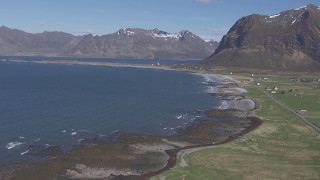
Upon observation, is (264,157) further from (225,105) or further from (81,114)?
(225,105)

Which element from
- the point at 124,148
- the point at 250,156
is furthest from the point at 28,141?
the point at 250,156

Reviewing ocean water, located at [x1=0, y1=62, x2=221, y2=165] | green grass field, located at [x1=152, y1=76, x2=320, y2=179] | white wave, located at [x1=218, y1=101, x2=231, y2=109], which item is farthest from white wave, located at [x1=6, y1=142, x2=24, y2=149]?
white wave, located at [x1=218, y1=101, x2=231, y2=109]

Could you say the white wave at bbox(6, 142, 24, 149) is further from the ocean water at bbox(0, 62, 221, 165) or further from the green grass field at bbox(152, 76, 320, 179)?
the green grass field at bbox(152, 76, 320, 179)

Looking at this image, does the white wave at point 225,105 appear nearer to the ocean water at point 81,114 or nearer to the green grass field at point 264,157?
the ocean water at point 81,114

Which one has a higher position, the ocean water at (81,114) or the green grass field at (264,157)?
the green grass field at (264,157)

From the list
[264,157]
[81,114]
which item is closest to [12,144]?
[81,114]

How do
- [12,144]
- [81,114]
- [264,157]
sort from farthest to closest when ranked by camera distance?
1. [81,114]
2. [12,144]
3. [264,157]

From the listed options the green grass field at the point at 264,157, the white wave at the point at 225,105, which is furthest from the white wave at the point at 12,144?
the white wave at the point at 225,105

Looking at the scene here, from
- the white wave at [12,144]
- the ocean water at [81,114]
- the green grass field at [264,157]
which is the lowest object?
the white wave at [12,144]
